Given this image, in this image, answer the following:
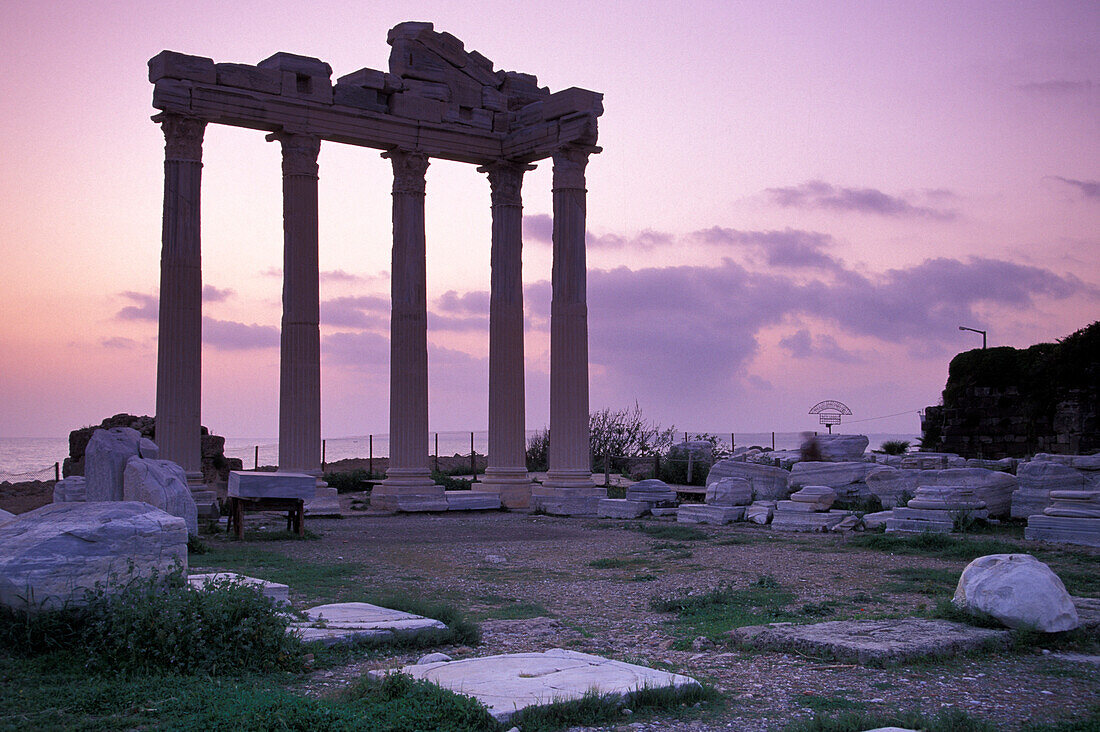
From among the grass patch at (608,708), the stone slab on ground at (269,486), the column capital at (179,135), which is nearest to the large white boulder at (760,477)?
the stone slab on ground at (269,486)

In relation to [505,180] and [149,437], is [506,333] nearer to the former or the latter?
[505,180]

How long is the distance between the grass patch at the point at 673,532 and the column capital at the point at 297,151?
10.6 m

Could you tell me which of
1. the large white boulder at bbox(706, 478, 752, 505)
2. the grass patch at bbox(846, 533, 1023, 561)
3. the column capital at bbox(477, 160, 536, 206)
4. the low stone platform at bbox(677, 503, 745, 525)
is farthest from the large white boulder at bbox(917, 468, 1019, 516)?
the column capital at bbox(477, 160, 536, 206)

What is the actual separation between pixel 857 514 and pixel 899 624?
11.0 m

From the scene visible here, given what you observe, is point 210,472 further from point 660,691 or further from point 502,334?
point 660,691

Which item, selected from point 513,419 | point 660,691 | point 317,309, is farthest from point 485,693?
point 513,419

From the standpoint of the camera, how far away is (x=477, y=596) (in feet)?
35.6

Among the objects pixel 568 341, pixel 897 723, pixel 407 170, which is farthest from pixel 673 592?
pixel 407 170

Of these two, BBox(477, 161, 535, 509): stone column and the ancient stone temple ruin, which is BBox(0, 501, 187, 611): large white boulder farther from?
BBox(477, 161, 535, 509): stone column

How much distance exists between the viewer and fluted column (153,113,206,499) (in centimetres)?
2005

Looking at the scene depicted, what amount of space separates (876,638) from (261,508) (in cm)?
1208

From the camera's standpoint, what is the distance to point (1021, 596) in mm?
7789

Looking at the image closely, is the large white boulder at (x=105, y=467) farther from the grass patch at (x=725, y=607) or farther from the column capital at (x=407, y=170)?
the column capital at (x=407, y=170)

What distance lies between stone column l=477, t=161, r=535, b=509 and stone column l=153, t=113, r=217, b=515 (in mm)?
7469
